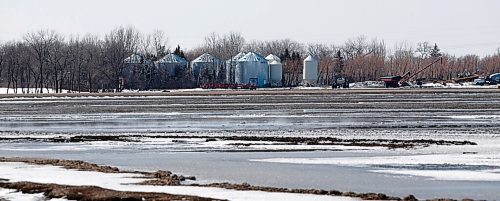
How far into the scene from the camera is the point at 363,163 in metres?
24.6

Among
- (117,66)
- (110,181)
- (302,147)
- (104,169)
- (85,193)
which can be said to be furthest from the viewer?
(117,66)

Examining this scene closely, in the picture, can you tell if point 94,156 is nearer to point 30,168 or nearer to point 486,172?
point 30,168

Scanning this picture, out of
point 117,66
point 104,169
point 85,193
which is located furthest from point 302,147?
point 117,66

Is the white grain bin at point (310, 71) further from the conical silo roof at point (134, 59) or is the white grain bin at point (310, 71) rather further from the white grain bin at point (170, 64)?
the conical silo roof at point (134, 59)

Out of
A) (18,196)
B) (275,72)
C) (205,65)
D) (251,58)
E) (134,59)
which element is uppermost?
(251,58)

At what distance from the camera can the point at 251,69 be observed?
500ft

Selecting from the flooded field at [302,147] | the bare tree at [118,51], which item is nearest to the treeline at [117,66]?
the bare tree at [118,51]

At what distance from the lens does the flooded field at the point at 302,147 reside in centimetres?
2118

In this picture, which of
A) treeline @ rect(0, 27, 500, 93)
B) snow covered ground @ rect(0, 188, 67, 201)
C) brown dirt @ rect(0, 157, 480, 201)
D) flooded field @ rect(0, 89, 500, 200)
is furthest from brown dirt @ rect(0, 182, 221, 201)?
treeline @ rect(0, 27, 500, 93)

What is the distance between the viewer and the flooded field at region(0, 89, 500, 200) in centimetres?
2118

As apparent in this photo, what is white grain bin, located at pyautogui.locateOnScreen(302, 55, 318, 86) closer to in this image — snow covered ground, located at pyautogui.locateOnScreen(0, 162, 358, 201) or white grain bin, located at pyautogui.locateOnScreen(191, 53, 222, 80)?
white grain bin, located at pyautogui.locateOnScreen(191, 53, 222, 80)

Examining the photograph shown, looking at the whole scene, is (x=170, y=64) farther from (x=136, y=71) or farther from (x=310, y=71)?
(x=310, y=71)

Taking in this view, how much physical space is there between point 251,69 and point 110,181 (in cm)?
13147

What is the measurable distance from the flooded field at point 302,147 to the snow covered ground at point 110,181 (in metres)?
1.72
